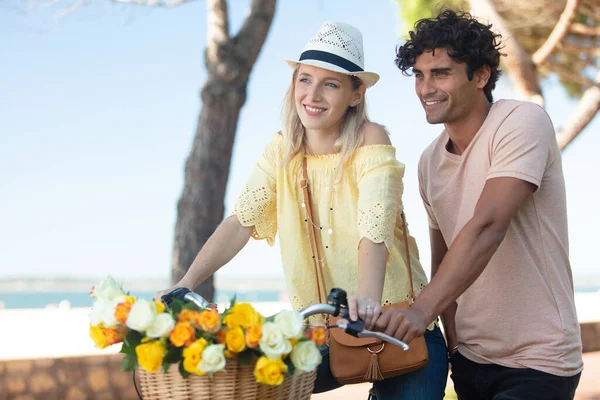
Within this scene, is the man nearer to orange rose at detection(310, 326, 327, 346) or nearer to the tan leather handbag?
the tan leather handbag

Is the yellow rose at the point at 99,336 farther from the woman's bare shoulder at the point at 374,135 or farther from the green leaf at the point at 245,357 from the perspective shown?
the woman's bare shoulder at the point at 374,135

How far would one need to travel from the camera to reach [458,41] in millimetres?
2908

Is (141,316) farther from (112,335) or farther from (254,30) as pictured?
(254,30)

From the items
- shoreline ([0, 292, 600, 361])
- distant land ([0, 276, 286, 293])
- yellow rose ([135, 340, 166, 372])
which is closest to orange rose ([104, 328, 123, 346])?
yellow rose ([135, 340, 166, 372])

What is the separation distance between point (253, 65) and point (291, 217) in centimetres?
456

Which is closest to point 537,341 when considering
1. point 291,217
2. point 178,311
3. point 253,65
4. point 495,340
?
point 495,340

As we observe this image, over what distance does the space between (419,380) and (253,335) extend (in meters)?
0.96

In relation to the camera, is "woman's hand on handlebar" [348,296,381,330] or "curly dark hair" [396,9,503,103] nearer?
"woman's hand on handlebar" [348,296,381,330]

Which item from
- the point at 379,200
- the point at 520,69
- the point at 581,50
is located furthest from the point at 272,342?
the point at 581,50

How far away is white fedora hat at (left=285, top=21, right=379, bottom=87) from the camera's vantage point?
272 cm

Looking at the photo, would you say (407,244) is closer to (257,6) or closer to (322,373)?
(322,373)

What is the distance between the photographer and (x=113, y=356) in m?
6.37

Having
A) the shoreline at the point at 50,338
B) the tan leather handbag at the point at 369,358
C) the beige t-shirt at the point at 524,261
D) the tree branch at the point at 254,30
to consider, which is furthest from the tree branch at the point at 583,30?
the tan leather handbag at the point at 369,358

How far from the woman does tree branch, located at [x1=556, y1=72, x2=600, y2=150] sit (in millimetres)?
6092
